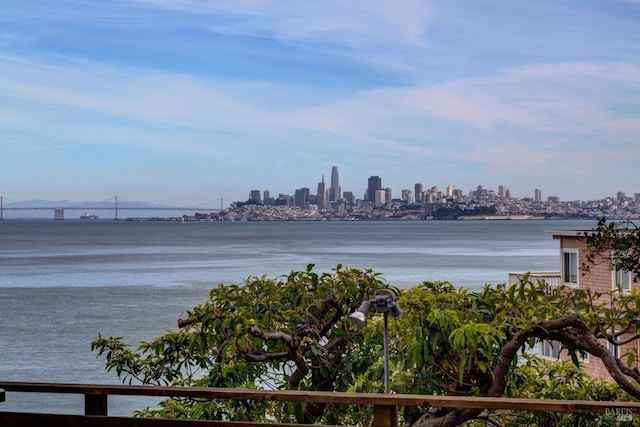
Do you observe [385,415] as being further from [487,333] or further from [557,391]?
[557,391]

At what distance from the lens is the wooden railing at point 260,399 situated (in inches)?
147

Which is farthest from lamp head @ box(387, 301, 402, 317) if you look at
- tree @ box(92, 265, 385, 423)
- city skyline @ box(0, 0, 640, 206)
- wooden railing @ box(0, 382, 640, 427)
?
city skyline @ box(0, 0, 640, 206)

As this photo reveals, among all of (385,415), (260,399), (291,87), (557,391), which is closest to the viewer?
(385,415)

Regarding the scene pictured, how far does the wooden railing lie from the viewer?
12.2ft

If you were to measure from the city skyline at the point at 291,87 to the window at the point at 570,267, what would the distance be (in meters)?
36.7

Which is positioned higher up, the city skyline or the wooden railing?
the city skyline

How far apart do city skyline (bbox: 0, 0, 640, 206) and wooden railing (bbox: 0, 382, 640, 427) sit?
→ 5717cm

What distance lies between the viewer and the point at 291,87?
107 metres

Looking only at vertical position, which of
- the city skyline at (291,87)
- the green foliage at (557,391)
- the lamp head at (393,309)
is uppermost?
the city skyline at (291,87)

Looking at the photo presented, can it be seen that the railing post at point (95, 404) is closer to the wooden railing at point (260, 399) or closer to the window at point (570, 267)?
the wooden railing at point (260, 399)

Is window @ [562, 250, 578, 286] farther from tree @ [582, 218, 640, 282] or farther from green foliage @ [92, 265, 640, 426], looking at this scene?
green foliage @ [92, 265, 640, 426]

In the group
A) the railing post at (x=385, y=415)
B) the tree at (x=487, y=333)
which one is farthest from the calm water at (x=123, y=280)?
the railing post at (x=385, y=415)

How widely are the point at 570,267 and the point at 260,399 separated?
22.8 meters

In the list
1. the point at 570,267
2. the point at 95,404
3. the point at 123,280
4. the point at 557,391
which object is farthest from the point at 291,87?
the point at 95,404
